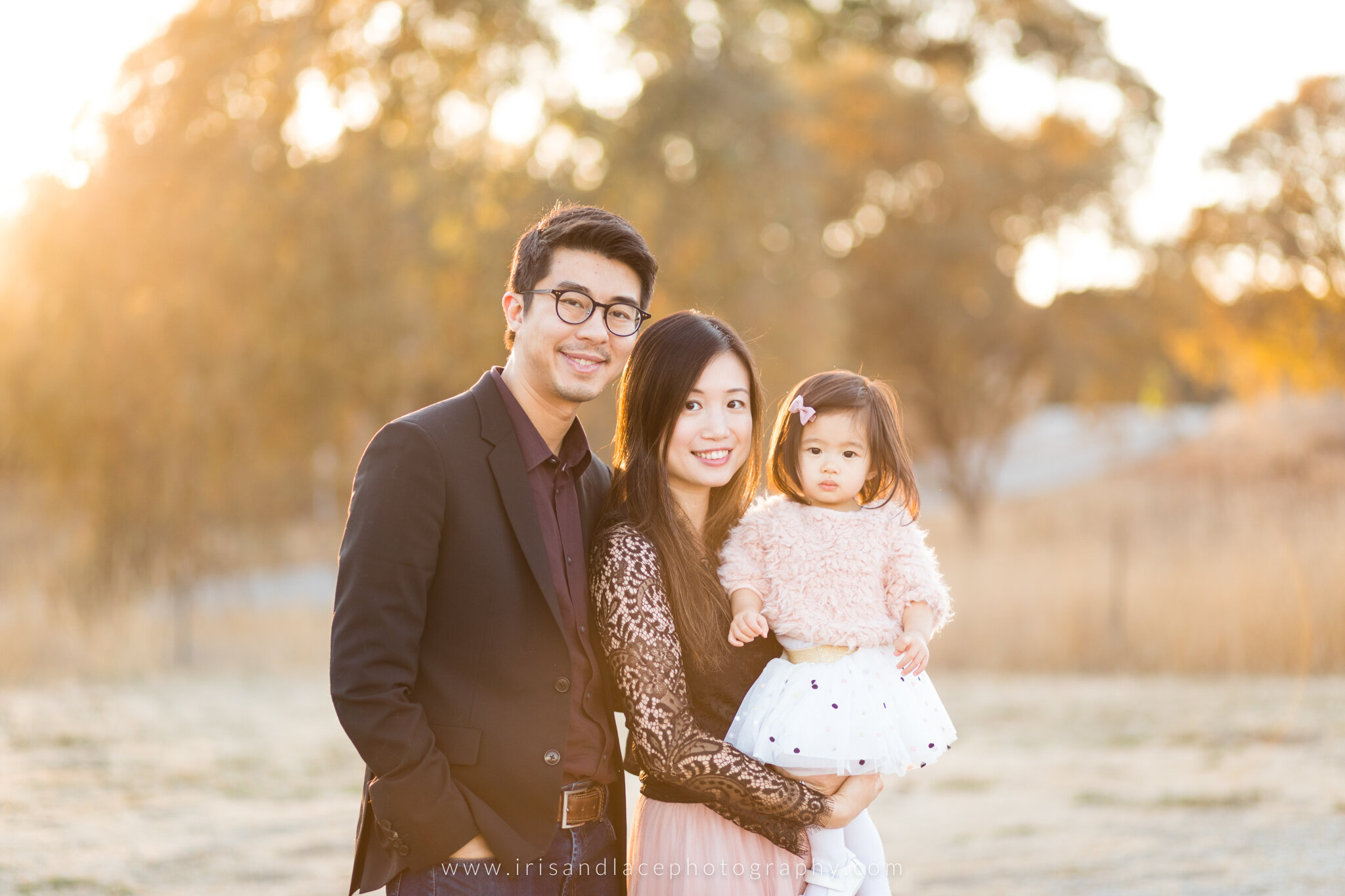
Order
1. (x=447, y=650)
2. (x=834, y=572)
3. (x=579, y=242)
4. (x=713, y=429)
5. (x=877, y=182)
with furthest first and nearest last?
(x=877, y=182) < (x=834, y=572) < (x=713, y=429) < (x=579, y=242) < (x=447, y=650)

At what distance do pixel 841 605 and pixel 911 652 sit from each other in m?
0.19

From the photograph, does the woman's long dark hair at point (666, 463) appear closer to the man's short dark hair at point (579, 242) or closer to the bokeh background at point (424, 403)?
the man's short dark hair at point (579, 242)

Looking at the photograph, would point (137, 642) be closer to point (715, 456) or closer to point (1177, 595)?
point (1177, 595)

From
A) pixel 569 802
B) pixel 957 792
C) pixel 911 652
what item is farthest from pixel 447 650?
pixel 957 792

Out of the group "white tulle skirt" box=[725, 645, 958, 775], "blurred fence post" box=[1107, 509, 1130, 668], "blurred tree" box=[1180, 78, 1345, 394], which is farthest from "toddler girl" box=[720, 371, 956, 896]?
"blurred tree" box=[1180, 78, 1345, 394]

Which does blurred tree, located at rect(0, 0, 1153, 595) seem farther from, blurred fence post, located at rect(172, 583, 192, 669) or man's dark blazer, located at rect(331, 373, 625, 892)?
man's dark blazer, located at rect(331, 373, 625, 892)

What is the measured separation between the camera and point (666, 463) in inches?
106

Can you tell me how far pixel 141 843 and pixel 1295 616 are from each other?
9.20m

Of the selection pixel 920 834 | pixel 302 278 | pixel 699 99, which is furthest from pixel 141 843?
pixel 699 99

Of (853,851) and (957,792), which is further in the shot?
(957,792)

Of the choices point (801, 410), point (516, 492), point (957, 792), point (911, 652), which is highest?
point (801, 410)

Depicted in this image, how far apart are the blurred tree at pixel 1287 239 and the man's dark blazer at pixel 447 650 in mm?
16102

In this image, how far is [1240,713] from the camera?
8.67 metres

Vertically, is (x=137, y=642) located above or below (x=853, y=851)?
above
